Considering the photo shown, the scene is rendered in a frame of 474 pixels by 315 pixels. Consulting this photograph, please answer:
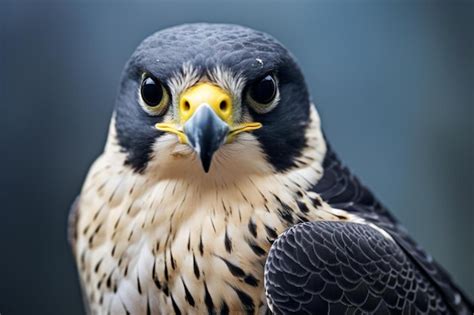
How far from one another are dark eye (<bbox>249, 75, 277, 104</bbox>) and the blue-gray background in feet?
5.79

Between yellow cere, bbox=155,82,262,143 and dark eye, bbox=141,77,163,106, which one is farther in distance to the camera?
dark eye, bbox=141,77,163,106

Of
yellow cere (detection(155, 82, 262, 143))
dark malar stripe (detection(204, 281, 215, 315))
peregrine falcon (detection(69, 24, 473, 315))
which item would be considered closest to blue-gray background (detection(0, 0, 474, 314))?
peregrine falcon (detection(69, 24, 473, 315))

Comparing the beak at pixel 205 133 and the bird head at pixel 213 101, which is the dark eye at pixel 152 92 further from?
the beak at pixel 205 133

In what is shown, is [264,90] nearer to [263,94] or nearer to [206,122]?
[263,94]

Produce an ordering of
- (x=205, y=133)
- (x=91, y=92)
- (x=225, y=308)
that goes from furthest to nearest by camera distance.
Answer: (x=91, y=92) → (x=225, y=308) → (x=205, y=133)

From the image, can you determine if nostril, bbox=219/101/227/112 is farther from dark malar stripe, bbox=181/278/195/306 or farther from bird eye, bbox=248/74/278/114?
dark malar stripe, bbox=181/278/195/306

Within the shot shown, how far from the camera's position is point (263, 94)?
4.96 ft

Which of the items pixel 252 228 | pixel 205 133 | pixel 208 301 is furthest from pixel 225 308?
pixel 205 133

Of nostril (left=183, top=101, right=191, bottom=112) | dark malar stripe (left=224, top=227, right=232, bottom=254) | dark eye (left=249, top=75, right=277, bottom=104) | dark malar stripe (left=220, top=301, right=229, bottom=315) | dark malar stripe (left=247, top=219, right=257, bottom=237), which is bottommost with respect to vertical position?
dark malar stripe (left=220, top=301, right=229, bottom=315)

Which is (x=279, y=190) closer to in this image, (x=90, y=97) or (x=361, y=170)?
(x=90, y=97)

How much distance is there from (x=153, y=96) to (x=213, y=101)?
0.17 m

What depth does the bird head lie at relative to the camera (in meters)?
1.43

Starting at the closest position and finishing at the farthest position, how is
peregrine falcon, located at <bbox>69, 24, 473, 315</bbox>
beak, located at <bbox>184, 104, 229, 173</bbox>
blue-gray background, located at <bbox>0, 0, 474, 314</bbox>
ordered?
1. beak, located at <bbox>184, 104, 229, 173</bbox>
2. peregrine falcon, located at <bbox>69, 24, 473, 315</bbox>
3. blue-gray background, located at <bbox>0, 0, 474, 314</bbox>

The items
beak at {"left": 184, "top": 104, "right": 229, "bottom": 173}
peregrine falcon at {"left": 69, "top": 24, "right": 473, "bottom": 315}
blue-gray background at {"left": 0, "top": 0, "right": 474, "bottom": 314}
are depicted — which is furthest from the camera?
blue-gray background at {"left": 0, "top": 0, "right": 474, "bottom": 314}
